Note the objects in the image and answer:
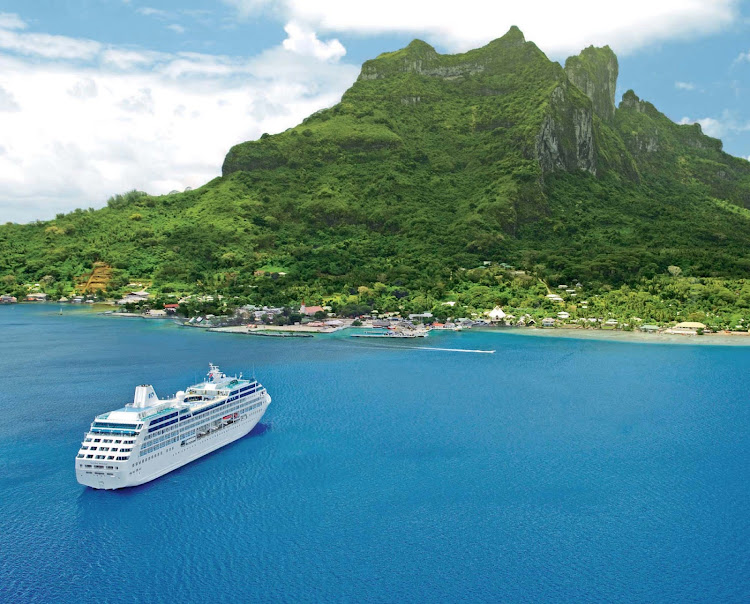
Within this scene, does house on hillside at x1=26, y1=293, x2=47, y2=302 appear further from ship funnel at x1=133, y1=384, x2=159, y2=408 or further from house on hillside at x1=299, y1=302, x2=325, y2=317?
ship funnel at x1=133, y1=384, x2=159, y2=408

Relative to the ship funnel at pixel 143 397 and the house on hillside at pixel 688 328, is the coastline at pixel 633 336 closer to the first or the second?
the house on hillside at pixel 688 328

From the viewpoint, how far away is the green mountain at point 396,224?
143 metres

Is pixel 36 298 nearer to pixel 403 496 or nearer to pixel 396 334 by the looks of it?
pixel 396 334

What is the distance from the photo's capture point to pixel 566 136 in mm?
191625

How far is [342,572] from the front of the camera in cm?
3102

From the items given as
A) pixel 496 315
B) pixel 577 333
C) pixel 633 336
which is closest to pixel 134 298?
pixel 496 315

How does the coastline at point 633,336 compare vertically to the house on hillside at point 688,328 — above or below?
below

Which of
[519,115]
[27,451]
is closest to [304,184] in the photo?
[519,115]

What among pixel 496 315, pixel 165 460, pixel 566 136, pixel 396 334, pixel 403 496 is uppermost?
pixel 566 136

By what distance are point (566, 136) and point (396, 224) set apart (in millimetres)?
63052

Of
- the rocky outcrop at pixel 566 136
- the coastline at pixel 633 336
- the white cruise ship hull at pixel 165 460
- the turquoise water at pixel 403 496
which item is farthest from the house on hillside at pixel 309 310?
the rocky outcrop at pixel 566 136

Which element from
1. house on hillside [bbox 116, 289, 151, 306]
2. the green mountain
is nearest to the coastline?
the green mountain

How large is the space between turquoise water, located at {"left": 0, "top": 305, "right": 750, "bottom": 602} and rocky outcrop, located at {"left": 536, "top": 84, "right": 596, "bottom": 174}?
126 meters

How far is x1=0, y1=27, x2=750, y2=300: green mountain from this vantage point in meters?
143
